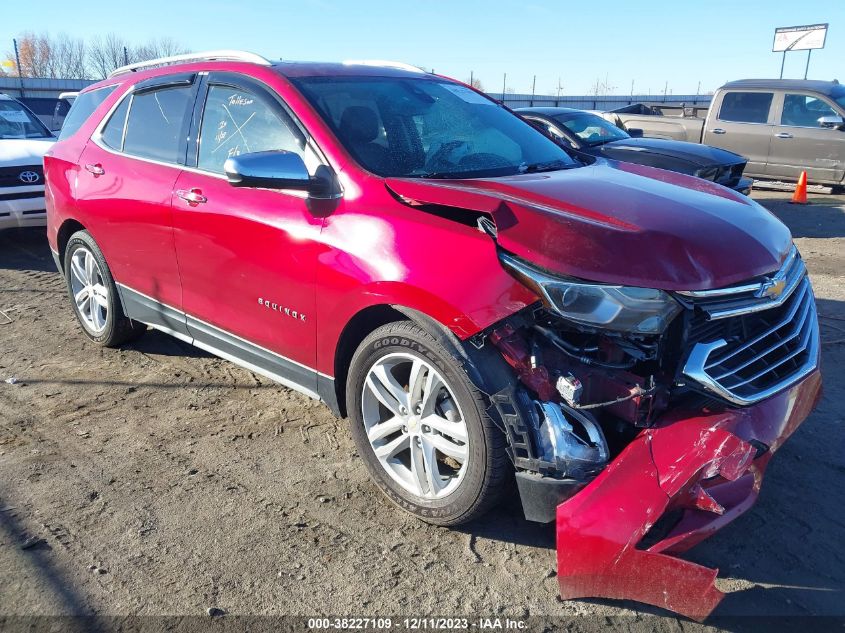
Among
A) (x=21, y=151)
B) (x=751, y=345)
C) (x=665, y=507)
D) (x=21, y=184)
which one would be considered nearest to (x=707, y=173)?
(x=751, y=345)

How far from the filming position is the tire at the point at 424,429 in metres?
2.66

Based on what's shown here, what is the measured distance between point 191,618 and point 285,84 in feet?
8.10

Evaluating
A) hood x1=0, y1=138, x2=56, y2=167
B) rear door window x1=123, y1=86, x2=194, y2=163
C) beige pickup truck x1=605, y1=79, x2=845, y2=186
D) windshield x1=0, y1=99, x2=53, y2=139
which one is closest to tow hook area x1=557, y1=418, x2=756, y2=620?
rear door window x1=123, y1=86, x2=194, y2=163

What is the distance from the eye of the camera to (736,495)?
2566mm

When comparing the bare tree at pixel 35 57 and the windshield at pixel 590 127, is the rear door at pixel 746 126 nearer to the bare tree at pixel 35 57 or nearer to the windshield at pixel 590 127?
the windshield at pixel 590 127

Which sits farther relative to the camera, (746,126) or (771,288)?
(746,126)

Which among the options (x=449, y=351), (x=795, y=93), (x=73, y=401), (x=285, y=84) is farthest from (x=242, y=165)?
(x=795, y=93)

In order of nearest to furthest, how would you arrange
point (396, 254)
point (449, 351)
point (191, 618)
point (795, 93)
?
point (191, 618), point (449, 351), point (396, 254), point (795, 93)

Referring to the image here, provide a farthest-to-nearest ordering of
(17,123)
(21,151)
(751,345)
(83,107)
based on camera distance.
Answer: (17,123) < (21,151) < (83,107) < (751,345)

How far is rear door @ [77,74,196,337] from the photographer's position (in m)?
4.06

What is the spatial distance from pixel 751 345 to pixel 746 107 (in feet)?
37.4

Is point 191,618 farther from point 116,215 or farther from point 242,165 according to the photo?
point 116,215

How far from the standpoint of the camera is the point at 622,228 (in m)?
2.63

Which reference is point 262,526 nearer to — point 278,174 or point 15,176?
point 278,174
